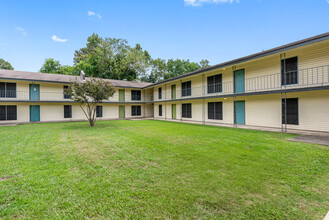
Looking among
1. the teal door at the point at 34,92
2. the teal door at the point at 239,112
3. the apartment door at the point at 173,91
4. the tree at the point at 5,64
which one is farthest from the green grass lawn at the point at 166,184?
the tree at the point at 5,64

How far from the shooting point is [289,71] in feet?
31.1

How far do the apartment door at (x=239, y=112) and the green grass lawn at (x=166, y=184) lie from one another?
7.15 m

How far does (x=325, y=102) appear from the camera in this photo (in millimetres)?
8266

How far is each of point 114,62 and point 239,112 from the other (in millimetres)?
25202

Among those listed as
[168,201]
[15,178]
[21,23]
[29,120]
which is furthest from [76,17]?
[168,201]

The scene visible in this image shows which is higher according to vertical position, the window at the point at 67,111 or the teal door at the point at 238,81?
the teal door at the point at 238,81

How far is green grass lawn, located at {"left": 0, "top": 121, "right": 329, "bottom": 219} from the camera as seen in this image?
7.26 ft

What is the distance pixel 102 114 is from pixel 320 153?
20.1 m

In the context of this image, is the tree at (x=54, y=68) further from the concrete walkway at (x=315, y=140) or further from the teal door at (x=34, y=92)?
the concrete walkway at (x=315, y=140)

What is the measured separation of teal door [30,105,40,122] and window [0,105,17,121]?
4.11 feet

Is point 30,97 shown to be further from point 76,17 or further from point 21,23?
point 76,17

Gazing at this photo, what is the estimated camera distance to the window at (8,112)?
14.9m

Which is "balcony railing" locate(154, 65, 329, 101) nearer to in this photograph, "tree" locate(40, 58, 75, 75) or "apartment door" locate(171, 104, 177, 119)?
"apartment door" locate(171, 104, 177, 119)

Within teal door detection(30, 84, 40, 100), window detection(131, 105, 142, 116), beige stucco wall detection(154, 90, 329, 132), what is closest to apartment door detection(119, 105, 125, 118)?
window detection(131, 105, 142, 116)
